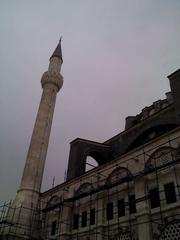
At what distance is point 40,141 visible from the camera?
2186cm

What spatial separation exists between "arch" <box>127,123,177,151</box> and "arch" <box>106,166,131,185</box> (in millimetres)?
2870

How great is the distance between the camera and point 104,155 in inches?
818

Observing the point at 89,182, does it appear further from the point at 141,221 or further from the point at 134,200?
the point at 141,221

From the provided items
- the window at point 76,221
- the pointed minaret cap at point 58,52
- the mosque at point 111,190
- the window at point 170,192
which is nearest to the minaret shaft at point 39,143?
the mosque at point 111,190

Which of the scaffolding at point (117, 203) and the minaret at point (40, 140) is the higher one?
the minaret at point (40, 140)

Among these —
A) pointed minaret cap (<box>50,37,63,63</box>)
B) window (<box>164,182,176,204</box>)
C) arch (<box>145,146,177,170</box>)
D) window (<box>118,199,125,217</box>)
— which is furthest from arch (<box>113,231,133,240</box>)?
pointed minaret cap (<box>50,37,63,63</box>)

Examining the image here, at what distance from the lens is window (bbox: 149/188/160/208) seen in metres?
12.6

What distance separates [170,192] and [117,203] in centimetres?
343

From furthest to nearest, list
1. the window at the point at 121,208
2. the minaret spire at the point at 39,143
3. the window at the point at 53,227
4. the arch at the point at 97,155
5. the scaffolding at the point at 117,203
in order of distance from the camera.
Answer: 1. the arch at the point at 97,155
2. the minaret spire at the point at 39,143
3. the window at the point at 53,227
4. the window at the point at 121,208
5. the scaffolding at the point at 117,203

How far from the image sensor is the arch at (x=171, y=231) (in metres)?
11.1

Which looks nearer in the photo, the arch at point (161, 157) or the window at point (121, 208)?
the arch at point (161, 157)

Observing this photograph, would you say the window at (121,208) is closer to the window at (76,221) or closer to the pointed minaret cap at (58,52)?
the window at (76,221)

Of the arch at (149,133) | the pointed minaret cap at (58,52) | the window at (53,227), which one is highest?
the pointed minaret cap at (58,52)

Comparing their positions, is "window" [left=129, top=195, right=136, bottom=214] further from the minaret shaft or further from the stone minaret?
the minaret shaft
